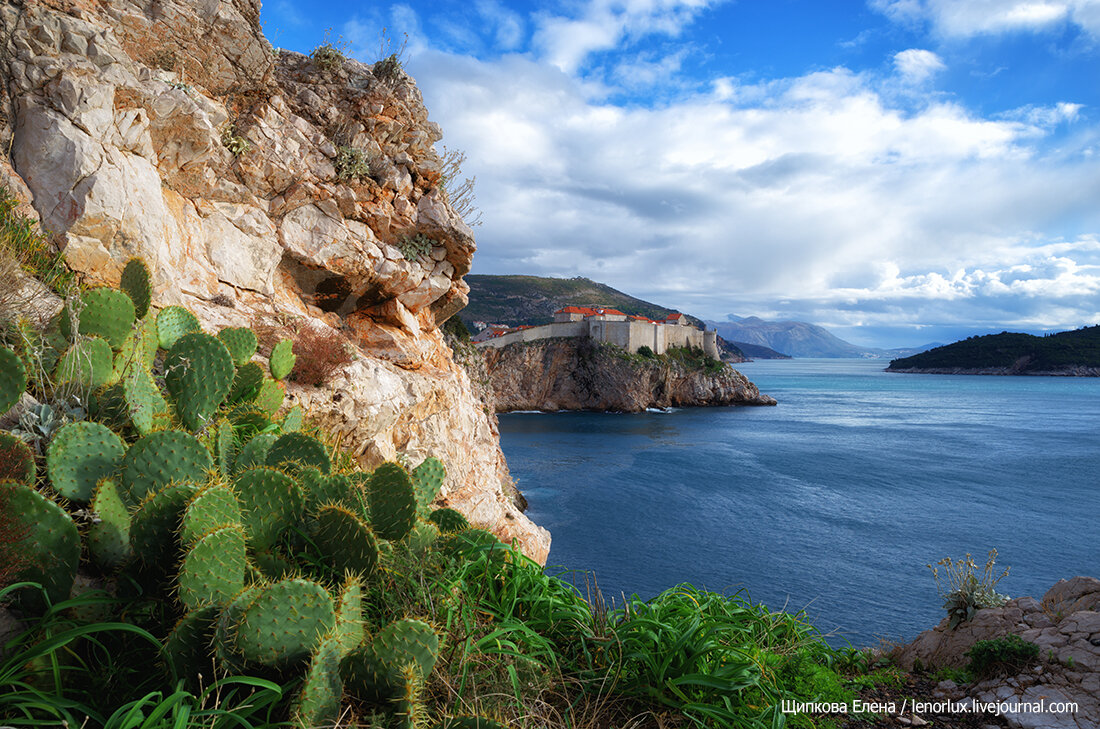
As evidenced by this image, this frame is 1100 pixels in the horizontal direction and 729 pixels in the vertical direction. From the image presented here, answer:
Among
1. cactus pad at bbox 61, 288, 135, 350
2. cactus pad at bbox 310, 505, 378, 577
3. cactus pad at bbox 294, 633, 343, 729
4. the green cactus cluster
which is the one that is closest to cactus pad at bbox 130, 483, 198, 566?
the green cactus cluster

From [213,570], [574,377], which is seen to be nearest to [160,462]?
[213,570]

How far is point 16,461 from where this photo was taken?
2.59 meters

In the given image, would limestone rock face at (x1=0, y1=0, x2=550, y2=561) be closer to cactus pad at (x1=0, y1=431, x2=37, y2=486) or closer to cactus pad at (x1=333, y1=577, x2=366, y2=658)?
cactus pad at (x1=0, y1=431, x2=37, y2=486)

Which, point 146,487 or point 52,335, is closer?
point 146,487

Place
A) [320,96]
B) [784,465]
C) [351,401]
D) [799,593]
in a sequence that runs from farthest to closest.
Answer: [784,465] → [799,593] → [320,96] → [351,401]

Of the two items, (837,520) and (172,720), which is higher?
(172,720)

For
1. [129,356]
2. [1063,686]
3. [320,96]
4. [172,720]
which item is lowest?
[1063,686]

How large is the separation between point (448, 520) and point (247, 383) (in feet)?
8.42

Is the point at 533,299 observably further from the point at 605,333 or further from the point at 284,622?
the point at 284,622

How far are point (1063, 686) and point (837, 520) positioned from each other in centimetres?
2530

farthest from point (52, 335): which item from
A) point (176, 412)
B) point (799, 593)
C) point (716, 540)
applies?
point (716, 540)

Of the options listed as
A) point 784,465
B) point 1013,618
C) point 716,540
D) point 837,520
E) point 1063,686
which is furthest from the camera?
point 784,465

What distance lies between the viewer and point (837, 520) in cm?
2705

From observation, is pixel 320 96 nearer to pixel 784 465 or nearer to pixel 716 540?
pixel 716 540
